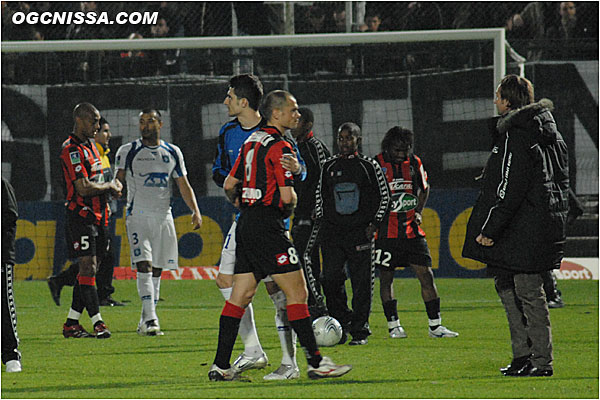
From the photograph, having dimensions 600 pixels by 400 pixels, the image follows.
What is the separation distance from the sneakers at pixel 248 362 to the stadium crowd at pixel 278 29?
9.53 m

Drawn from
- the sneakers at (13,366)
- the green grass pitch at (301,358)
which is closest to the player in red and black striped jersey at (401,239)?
the green grass pitch at (301,358)

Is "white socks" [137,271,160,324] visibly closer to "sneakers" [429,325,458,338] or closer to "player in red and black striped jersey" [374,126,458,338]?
"player in red and black striped jersey" [374,126,458,338]

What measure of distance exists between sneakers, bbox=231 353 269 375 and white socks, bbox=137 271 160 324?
8.51 ft

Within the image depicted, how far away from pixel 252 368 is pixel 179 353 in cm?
130

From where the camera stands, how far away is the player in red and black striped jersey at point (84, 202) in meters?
9.25

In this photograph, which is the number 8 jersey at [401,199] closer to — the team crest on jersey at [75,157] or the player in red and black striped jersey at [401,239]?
the player in red and black striped jersey at [401,239]

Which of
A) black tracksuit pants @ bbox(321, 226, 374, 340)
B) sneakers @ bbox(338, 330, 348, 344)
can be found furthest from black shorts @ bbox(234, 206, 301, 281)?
sneakers @ bbox(338, 330, 348, 344)

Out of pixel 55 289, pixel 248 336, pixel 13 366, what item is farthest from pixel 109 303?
pixel 248 336

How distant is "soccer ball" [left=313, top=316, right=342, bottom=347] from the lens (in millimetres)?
8055

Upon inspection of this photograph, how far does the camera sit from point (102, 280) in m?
12.4

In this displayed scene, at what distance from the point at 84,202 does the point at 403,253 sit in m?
3.02

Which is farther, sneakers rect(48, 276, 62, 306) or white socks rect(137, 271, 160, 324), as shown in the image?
sneakers rect(48, 276, 62, 306)
